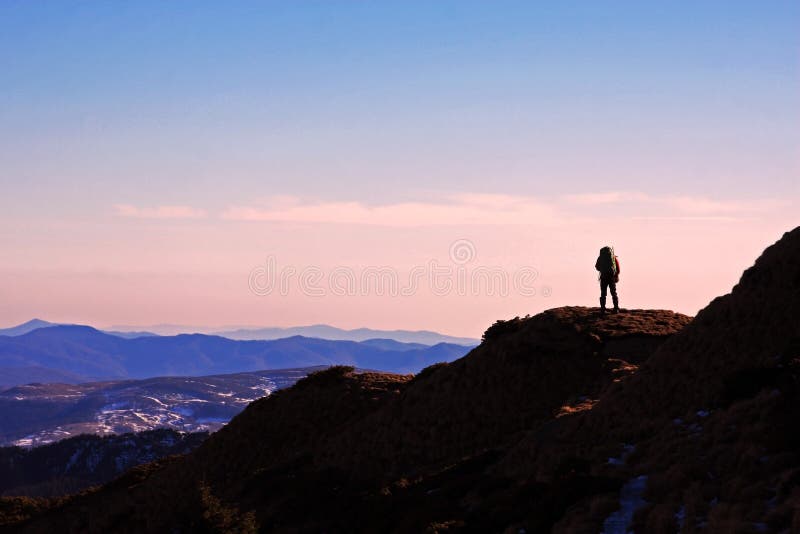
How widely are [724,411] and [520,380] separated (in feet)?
64.4

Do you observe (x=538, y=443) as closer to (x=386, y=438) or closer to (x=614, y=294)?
(x=386, y=438)

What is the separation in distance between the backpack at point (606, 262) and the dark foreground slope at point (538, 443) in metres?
3.60

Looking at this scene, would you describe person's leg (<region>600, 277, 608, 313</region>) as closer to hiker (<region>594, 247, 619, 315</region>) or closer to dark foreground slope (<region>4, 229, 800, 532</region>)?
hiker (<region>594, 247, 619, 315</region>)

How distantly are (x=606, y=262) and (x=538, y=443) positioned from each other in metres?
20.0

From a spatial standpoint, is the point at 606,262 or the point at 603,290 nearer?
the point at 606,262

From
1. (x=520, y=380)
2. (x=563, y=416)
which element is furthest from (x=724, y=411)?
(x=520, y=380)

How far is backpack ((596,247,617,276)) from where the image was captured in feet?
161

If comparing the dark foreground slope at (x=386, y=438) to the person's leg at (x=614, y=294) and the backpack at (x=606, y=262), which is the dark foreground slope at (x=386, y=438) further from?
the backpack at (x=606, y=262)

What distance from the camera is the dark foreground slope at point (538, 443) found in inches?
833

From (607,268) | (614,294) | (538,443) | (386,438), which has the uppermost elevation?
(607,268)

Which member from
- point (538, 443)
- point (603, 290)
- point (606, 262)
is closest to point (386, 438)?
point (538, 443)

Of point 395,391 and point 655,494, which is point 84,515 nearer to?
point 395,391

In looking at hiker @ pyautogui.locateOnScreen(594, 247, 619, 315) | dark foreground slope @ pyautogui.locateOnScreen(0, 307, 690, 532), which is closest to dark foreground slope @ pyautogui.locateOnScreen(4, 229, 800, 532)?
dark foreground slope @ pyautogui.locateOnScreen(0, 307, 690, 532)

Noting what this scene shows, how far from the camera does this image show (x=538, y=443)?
31.6m
